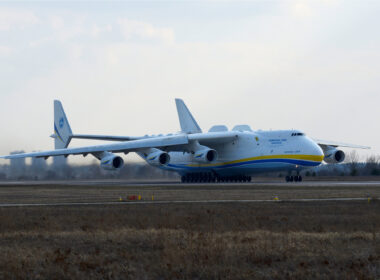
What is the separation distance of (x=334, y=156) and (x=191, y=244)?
153ft

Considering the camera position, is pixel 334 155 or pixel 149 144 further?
pixel 334 155

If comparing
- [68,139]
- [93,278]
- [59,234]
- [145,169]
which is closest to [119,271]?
[93,278]

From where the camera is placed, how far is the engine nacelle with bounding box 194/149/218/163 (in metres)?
53.8

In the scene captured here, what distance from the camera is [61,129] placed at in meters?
63.1

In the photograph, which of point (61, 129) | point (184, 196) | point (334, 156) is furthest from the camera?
point (61, 129)

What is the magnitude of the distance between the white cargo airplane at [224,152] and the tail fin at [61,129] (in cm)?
106

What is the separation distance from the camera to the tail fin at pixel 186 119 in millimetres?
64500

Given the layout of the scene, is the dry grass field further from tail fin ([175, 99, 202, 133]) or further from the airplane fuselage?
tail fin ([175, 99, 202, 133])

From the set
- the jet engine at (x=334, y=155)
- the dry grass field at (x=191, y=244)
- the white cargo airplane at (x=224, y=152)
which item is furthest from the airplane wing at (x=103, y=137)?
the dry grass field at (x=191, y=244)

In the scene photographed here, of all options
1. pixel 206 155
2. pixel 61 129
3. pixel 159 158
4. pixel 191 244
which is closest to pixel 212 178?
pixel 206 155

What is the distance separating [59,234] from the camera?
14570 millimetres

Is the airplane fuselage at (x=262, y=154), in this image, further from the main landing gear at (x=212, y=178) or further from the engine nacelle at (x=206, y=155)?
the engine nacelle at (x=206, y=155)

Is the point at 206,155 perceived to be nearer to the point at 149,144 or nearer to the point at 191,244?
the point at 149,144

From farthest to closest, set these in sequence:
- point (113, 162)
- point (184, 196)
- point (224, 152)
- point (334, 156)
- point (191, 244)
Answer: point (334, 156) < point (224, 152) < point (113, 162) < point (184, 196) < point (191, 244)
